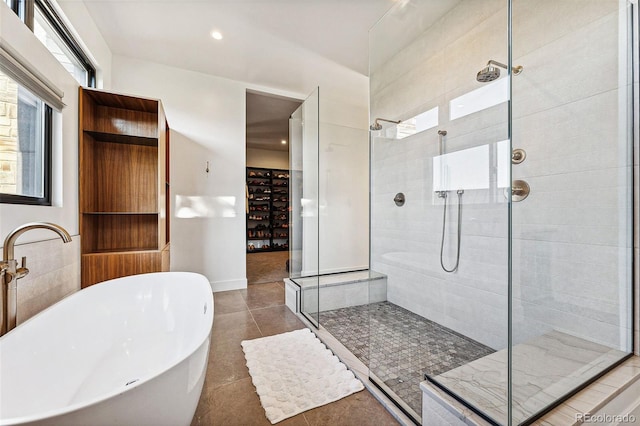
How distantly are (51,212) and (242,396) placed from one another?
66.9 inches

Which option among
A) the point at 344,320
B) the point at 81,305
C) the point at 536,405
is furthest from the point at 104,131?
the point at 536,405

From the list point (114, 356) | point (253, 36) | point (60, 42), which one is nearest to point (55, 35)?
point (60, 42)

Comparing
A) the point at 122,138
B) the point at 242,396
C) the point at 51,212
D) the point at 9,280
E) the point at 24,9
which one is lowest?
the point at 242,396

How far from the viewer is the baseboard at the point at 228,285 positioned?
3461 millimetres

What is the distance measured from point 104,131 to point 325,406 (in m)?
2.88

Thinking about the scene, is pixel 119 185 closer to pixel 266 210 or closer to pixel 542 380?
pixel 542 380

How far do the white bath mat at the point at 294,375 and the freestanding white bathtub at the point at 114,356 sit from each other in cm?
53

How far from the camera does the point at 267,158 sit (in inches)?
295

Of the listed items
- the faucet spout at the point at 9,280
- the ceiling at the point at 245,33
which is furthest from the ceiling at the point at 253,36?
the faucet spout at the point at 9,280

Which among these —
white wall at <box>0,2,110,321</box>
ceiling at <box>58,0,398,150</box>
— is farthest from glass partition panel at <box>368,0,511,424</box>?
white wall at <box>0,2,110,321</box>

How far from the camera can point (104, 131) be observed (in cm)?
240

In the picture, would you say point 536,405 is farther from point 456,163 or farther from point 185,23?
point 185,23

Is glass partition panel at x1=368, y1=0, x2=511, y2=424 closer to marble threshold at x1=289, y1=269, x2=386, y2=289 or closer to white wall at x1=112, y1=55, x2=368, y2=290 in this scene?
marble threshold at x1=289, y1=269, x2=386, y2=289

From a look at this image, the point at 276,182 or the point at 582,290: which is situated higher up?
the point at 276,182
